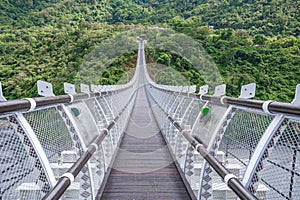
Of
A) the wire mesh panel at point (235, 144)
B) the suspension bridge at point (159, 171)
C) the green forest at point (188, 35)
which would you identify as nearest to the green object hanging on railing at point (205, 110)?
the suspension bridge at point (159, 171)

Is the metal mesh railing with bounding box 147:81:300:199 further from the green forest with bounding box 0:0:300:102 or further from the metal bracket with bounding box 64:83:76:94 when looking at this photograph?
the green forest with bounding box 0:0:300:102

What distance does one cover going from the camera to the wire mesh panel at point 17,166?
0.82 m

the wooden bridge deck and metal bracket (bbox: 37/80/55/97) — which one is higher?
metal bracket (bbox: 37/80/55/97)

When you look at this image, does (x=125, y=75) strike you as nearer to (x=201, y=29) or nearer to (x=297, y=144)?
(x=201, y=29)

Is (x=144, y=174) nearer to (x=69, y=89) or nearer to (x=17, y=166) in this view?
(x=69, y=89)

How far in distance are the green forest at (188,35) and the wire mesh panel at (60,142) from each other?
583 inches

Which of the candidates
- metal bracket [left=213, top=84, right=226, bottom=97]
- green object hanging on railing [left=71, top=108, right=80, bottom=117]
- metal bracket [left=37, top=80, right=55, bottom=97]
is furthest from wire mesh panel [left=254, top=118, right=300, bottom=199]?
green object hanging on railing [left=71, top=108, right=80, bottom=117]

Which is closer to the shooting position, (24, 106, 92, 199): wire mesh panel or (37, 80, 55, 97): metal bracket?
(24, 106, 92, 199): wire mesh panel

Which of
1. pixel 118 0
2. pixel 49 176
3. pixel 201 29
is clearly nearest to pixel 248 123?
pixel 49 176

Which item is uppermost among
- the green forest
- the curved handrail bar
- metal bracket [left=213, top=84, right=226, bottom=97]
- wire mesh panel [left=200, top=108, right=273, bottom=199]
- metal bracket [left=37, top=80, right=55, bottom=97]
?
the green forest

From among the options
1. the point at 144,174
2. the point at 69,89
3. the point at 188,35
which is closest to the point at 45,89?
the point at 69,89

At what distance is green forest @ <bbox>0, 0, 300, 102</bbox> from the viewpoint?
19172mm

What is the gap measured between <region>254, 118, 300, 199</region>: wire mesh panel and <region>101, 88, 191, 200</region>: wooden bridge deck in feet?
3.89

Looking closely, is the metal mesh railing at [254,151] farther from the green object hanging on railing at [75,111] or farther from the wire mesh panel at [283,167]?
the green object hanging on railing at [75,111]
